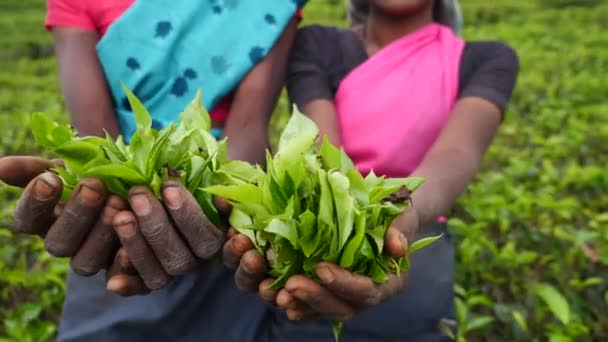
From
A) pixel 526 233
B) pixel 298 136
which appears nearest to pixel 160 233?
pixel 298 136

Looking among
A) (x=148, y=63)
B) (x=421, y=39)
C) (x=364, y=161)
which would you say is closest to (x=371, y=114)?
(x=364, y=161)

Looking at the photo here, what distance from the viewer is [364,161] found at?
136cm

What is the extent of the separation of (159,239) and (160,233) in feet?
0.03

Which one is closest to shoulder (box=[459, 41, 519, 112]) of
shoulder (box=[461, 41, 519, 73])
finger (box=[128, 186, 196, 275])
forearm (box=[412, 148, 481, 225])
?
shoulder (box=[461, 41, 519, 73])

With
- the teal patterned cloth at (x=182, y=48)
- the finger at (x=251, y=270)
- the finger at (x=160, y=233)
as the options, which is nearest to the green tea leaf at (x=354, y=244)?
the finger at (x=251, y=270)

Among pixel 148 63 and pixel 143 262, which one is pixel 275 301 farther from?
pixel 148 63

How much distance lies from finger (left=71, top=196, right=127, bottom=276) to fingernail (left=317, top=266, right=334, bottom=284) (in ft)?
0.85

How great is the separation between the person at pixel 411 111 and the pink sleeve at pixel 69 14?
42 centimetres

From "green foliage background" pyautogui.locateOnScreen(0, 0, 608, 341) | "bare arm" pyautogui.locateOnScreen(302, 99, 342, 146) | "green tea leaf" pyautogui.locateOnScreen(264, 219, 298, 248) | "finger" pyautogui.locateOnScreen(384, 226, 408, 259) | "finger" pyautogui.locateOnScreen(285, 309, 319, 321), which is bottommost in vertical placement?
"green foliage background" pyautogui.locateOnScreen(0, 0, 608, 341)

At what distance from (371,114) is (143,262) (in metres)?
0.64

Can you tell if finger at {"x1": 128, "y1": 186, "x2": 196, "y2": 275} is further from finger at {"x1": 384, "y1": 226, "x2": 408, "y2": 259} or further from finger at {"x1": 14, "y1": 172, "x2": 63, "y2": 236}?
finger at {"x1": 384, "y1": 226, "x2": 408, "y2": 259}

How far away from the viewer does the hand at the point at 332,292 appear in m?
0.82

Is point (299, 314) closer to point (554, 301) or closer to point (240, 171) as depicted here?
point (240, 171)

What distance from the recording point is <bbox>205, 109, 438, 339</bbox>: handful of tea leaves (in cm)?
81
